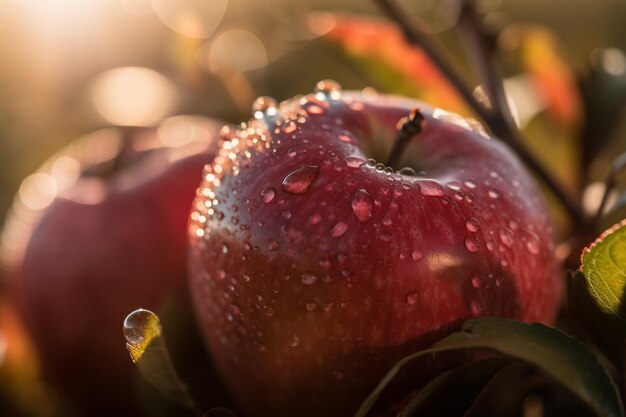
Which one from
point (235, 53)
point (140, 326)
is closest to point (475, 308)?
point (140, 326)

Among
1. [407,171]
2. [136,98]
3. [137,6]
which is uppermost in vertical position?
[137,6]

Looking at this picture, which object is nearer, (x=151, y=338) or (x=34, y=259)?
(x=151, y=338)

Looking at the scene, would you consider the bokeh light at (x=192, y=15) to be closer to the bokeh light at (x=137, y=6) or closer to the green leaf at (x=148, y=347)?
the bokeh light at (x=137, y=6)

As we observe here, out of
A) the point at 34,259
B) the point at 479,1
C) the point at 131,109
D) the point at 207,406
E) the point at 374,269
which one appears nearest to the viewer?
the point at 374,269

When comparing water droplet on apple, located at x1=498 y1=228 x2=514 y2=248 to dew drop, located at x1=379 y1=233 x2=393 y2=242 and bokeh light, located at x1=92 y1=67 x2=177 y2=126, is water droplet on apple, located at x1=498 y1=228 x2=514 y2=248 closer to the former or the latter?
dew drop, located at x1=379 y1=233 x2=393 y2=242

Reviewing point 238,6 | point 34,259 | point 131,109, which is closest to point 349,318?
point 34,259

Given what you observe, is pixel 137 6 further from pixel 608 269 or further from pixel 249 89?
pixel 608 269

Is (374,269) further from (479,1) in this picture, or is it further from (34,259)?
(479,1)

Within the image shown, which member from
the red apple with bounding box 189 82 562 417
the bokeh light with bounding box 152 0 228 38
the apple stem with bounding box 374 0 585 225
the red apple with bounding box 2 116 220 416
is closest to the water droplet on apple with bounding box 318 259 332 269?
the red apple with bounding box 189 82 562 417
